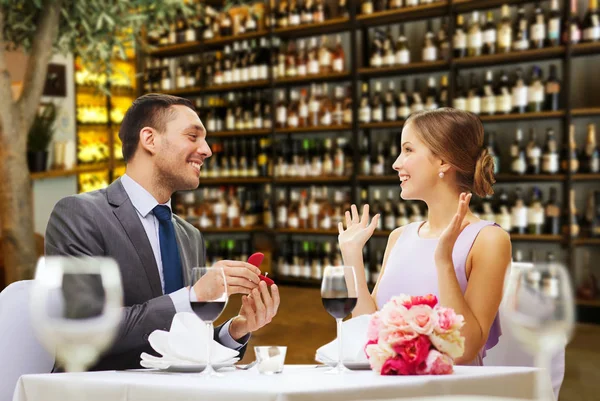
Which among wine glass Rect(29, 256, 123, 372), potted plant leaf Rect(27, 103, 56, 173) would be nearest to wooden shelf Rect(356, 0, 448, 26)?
potted plant leaf Rect(27, 103, 56, 173)

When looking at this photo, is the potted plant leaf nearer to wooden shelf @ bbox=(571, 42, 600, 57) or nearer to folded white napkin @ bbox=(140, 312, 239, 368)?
wooden shelf @ bbox=(571, 42, 600, 57)

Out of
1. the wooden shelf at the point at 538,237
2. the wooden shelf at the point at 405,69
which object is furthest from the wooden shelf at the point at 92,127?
the wooden shelf at the point at 538,237

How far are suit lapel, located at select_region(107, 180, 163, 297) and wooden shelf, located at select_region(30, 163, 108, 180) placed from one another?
3.77m

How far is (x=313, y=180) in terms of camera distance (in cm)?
583

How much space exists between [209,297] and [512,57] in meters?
4.19

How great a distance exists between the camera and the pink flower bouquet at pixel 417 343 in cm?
118

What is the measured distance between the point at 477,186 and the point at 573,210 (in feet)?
10.3

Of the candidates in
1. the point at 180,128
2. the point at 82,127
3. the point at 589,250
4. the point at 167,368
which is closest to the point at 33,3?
the point at 82,127

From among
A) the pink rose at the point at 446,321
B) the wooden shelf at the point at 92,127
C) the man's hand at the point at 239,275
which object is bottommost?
the pink rose at the point at 446,321

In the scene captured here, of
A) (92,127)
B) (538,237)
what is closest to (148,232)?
(538,237)

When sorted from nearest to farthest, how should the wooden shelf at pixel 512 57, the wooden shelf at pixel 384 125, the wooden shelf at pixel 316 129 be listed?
the wooden shelf at pixel 512 57 → the wooden shelf at pixel 384 125 → the wooden shelf at pixel 316 129

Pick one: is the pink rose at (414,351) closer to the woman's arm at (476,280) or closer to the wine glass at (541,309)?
the wine glass at (541,309)

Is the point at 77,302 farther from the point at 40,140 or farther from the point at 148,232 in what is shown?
the point at 40,140

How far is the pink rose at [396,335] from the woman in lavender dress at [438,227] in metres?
0.54
